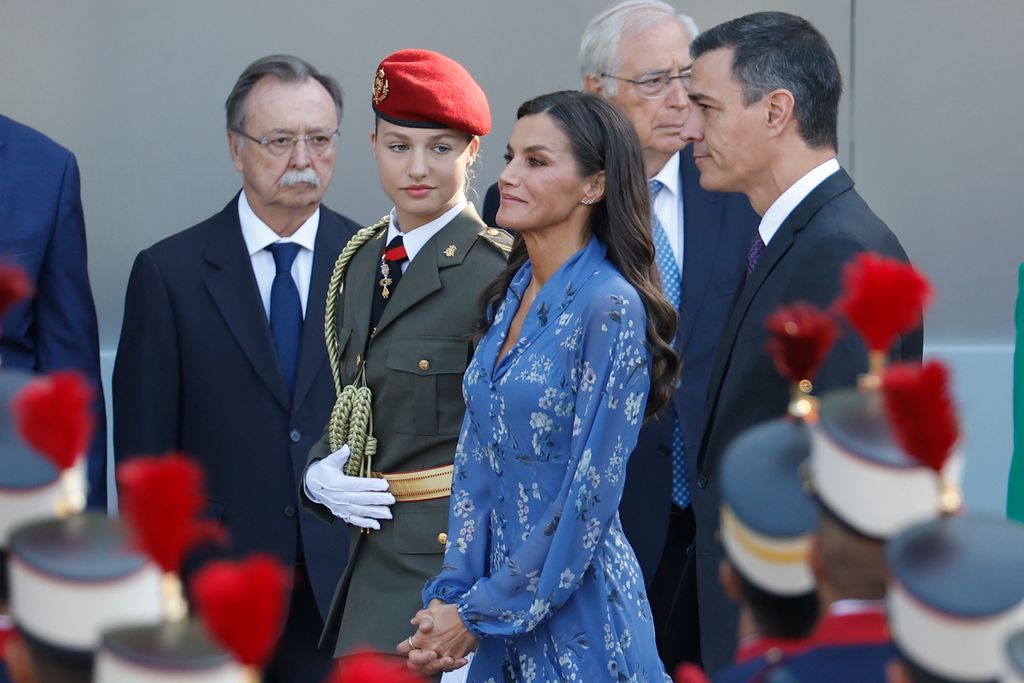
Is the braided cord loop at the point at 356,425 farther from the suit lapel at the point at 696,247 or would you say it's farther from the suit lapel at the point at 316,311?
the suit lapel at the point at 696,247

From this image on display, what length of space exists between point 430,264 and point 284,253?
0.83 meters

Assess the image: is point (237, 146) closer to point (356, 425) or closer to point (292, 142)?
point (292, 142)

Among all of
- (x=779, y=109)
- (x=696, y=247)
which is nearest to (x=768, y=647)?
(x=779, y=109)

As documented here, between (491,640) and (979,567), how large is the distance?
163 cm

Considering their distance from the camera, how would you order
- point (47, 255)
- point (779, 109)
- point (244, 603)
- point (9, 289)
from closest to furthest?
point (244, 603), point (9, 289), point (779, 109), point (47, 255)

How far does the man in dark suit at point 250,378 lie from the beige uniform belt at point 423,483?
2.10ft

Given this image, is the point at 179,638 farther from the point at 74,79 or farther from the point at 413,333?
the point at 74,79

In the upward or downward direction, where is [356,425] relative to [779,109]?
downward

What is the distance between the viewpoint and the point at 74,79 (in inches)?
203

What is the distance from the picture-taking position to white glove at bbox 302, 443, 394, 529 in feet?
10.5

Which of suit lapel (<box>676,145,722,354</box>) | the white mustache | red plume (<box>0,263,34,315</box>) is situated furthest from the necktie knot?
red plume (<box>0,263,34,315</box>)

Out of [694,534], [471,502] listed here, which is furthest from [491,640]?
[694,534]

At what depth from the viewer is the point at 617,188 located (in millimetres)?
2994

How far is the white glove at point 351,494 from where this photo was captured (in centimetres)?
321
